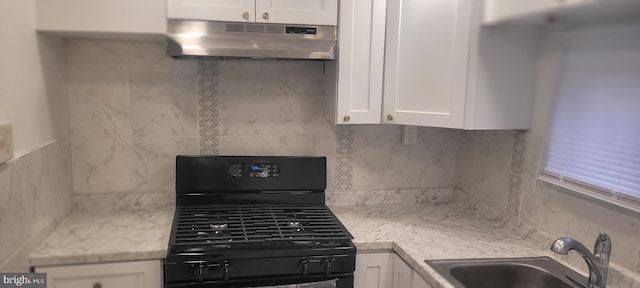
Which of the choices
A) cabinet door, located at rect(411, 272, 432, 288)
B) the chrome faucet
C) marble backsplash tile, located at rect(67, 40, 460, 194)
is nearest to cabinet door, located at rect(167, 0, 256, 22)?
marble backsplash tile, located at rect(67, 40, 460, 194)

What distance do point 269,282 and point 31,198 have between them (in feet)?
2.94

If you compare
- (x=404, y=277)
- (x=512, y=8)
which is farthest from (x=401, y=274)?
(x=512, y=8)

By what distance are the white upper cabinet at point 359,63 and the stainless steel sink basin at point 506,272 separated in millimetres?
745

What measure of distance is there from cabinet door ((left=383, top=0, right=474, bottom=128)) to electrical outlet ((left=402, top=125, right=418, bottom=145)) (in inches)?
15.2

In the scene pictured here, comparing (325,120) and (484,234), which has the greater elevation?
(325,120)

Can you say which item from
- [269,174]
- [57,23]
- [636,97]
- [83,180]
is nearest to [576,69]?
[636,97]

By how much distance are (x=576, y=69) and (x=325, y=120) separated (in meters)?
1.14

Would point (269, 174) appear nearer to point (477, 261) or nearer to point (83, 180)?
point (83, 180)

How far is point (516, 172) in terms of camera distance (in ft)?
6.64

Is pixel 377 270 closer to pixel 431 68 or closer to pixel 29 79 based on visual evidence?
pixel 431 68

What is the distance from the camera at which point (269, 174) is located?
223 centimetres

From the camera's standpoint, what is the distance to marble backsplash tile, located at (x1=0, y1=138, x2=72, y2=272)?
1.40 meters

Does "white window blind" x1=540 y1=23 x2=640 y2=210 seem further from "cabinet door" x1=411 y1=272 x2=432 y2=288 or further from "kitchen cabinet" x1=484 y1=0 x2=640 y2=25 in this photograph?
"cabinet door" x1=411 y1=272 x2=432 y2=288

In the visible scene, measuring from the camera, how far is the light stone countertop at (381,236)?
1.67 metres
